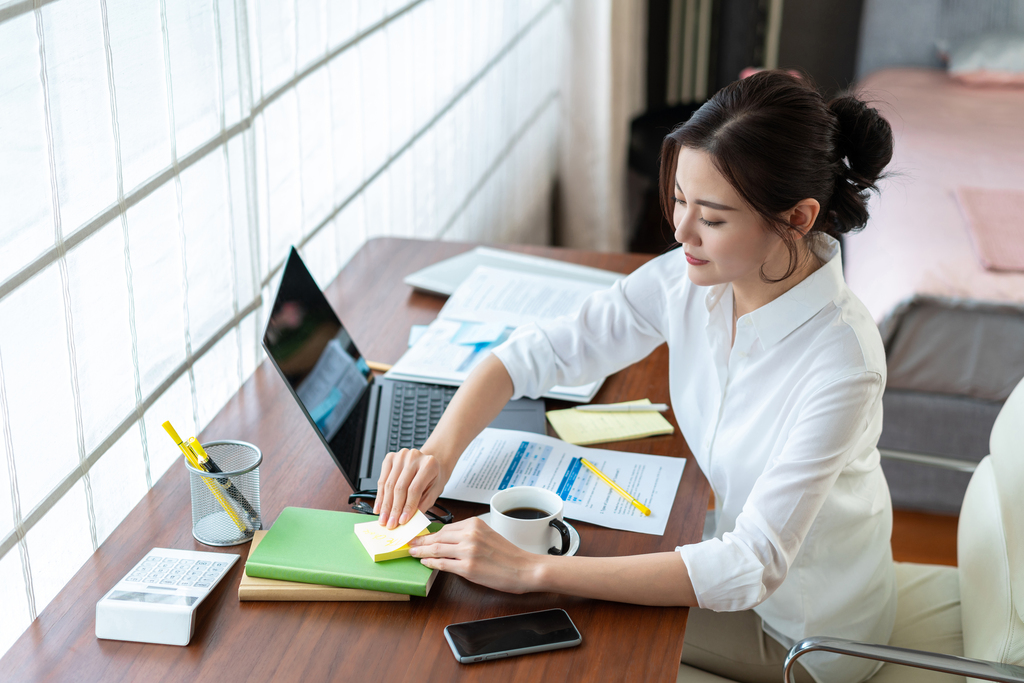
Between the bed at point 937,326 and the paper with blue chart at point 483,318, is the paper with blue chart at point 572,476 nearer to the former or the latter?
the paper with blue chart at point 483,318

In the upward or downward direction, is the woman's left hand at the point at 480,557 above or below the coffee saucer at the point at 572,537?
above

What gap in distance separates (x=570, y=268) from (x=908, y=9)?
9.21 feet

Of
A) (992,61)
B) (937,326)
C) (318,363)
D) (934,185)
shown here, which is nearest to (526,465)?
(318,363)

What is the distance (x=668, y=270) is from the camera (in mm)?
1273

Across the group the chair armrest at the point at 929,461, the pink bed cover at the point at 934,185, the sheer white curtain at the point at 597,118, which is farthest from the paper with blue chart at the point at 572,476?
the sheer white curtain at the point at 597,118

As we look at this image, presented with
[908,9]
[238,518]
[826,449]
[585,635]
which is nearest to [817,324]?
[826,449]

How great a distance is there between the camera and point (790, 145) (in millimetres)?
979

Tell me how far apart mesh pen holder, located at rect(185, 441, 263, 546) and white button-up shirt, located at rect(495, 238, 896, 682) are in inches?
15.1

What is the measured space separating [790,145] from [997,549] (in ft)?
1.88

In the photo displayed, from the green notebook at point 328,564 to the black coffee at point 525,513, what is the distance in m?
0.09

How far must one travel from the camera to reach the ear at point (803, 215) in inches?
39.7

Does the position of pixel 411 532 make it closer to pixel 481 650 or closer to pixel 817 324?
pixel 481 650

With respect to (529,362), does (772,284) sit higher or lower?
higher

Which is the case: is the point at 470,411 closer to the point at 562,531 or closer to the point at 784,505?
the point at 562,531
